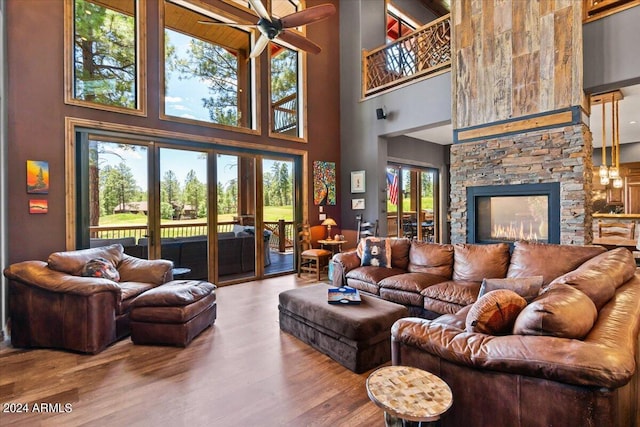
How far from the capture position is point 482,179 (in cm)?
→ 509

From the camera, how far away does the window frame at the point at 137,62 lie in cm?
417

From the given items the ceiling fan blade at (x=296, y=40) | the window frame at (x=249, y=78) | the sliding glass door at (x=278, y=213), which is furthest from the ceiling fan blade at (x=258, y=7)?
the sliding glass door at (x=278, y=213)

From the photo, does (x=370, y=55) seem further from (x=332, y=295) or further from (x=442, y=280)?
(x=332, y=295)

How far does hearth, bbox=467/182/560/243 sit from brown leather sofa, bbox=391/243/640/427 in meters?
2.84

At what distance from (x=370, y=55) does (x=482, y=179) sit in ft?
11.7

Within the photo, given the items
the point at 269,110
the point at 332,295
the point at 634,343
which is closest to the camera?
the point at 634,343

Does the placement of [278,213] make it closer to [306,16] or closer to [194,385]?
[306,16]

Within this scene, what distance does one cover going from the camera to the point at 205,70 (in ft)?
18.1

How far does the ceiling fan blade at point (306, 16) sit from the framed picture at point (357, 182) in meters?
3.49

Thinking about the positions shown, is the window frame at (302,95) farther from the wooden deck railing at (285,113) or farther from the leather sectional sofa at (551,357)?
the leather sectional sofa at (551,357)

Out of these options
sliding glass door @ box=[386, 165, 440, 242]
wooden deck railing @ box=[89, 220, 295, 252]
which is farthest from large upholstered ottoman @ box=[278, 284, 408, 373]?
sliding glass door @ box=[386, 165, 440, 242]

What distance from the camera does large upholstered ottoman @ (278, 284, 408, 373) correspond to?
2546mm

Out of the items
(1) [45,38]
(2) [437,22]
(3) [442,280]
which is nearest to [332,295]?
(3) [442,280]

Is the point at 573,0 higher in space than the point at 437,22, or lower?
lower
